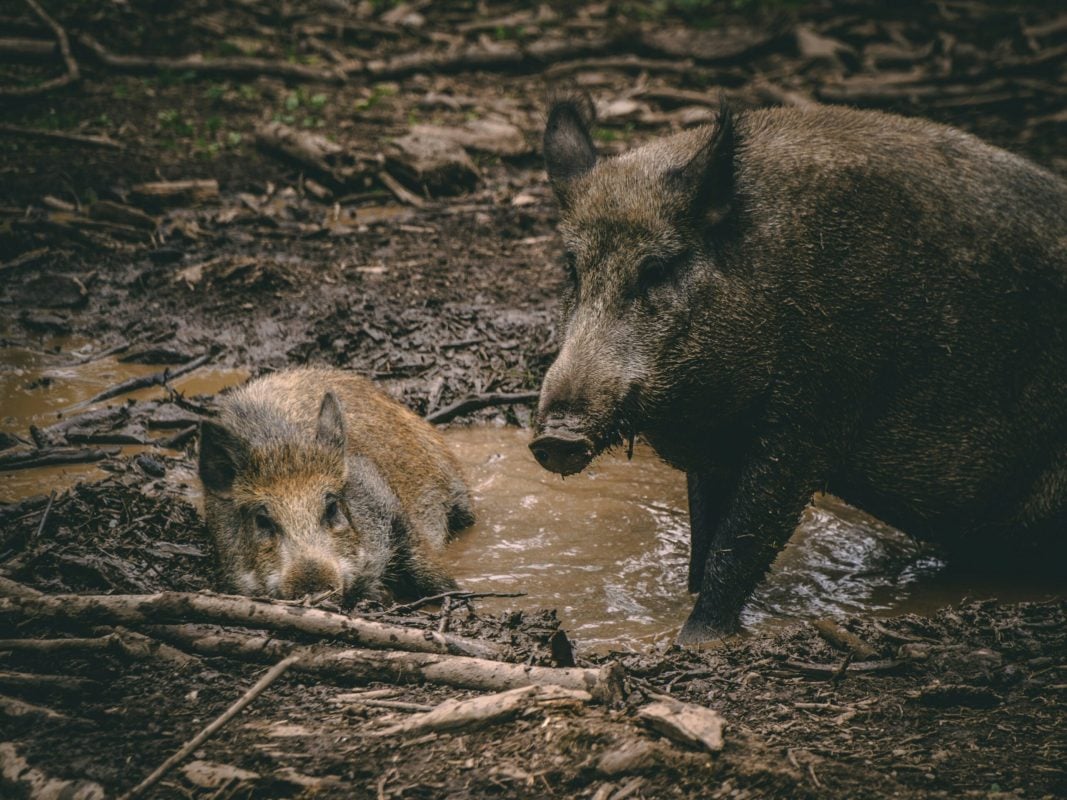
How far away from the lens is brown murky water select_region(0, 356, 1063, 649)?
17.2ft

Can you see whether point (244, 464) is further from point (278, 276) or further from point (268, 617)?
point (278, 276)

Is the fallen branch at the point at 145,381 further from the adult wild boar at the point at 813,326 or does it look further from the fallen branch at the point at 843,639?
the fallen branch at the point at 843,639

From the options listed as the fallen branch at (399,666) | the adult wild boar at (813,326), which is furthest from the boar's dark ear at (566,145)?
the fallen branch at (399,666)

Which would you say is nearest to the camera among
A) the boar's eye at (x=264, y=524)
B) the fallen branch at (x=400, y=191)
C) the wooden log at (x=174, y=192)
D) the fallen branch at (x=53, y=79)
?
the boar's eye at (x=264, y=524)

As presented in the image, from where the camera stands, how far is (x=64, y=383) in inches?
287

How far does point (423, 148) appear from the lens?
37.1ft

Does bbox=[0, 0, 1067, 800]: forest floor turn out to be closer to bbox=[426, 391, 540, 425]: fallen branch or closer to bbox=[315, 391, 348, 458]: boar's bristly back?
bbox=[426, 391, 540, 425]: fallen branch

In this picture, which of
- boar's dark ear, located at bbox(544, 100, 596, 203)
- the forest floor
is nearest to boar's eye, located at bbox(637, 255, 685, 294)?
boar's dark ear, located at bbox(544, 100, 596, 203)

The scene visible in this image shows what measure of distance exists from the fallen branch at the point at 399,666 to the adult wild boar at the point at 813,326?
0.92 m

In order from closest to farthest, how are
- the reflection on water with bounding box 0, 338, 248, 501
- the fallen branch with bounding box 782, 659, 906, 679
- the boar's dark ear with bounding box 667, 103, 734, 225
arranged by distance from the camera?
the fallen branch with bounding box 782, 659, 906, 679
the boar's dark ear with bounding box 667, 103, 734, 225
the reflection on water with bounding box 0, 338, 248, 501

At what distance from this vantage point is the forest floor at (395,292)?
3174mm

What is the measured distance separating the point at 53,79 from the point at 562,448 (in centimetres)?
1127

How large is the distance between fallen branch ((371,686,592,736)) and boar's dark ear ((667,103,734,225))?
2.27 metres

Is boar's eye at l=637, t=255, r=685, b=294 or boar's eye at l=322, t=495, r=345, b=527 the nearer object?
boar's eye at l=637, t=255, r=685, b=294
